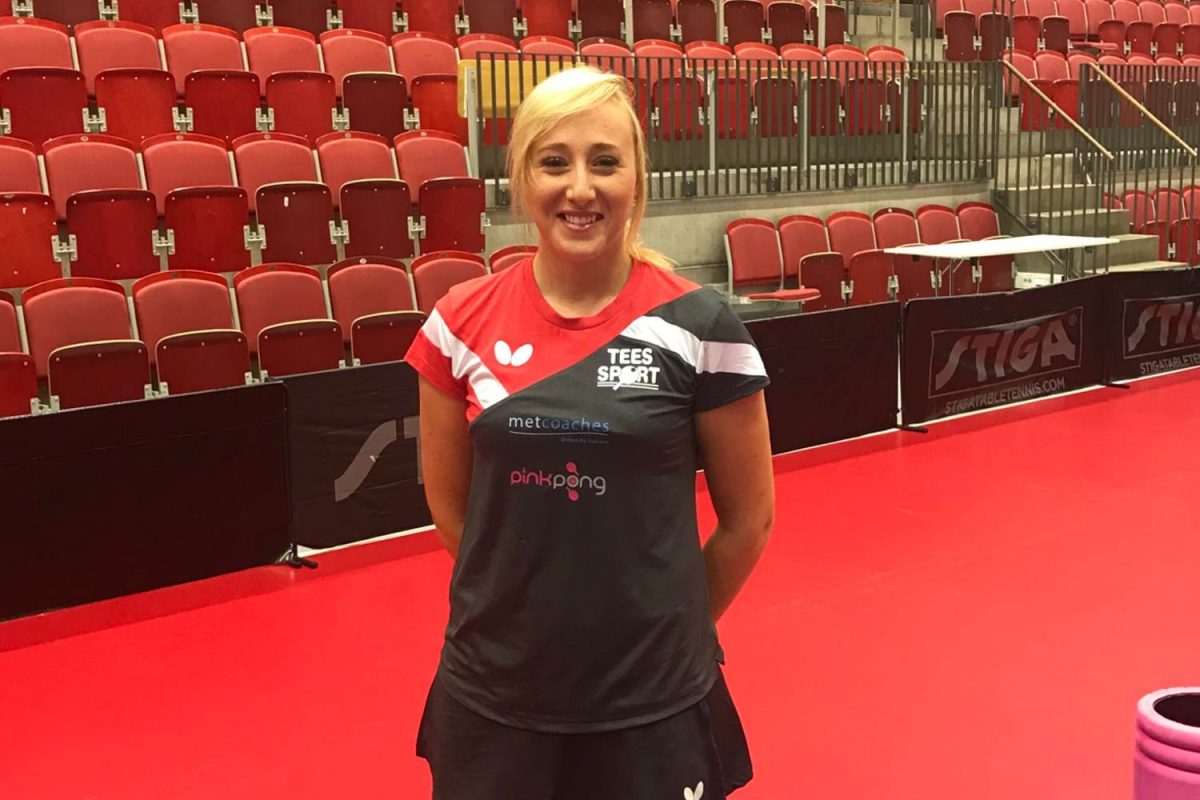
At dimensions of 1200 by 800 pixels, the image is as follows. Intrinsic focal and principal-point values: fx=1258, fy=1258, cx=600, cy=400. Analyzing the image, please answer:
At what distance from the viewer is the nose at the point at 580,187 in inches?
59.1

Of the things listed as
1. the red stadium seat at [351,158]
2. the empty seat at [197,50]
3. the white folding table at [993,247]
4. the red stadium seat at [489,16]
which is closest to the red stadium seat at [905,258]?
the white folding table at [993,247]

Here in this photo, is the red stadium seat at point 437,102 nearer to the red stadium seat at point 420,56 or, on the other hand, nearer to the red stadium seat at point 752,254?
the red stadium seat at point 420,56

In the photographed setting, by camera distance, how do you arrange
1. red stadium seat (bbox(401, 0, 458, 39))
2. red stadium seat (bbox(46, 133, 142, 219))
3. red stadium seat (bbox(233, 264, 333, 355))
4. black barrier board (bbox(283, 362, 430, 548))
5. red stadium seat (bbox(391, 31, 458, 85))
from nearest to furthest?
black barrier board (bbox(283, 362, 430, 548)), red stadium seat (bbox(233, 264, 333, 355)), red stadium seat (bbox(46, 133, 142, 219)), red stadium seat (bbox(391, 31, 458, 85)), red stadium seat (bbox(401, 0, 458, 39))

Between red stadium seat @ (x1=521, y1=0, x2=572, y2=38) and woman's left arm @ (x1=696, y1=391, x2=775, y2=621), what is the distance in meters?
8.97

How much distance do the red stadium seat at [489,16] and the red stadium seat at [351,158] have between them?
7.85 ft

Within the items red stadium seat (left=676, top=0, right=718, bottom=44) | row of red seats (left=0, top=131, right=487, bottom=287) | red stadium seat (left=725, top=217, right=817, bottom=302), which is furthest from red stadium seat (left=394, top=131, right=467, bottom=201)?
red stadium seat (left=676, top=0, right=718, bottom=44)

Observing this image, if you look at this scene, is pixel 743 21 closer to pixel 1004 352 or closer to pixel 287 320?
pixel 1004 352

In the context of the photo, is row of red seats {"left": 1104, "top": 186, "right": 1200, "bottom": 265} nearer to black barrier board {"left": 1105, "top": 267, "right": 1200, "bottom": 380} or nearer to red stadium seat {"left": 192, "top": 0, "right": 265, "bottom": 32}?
black barrier board {"left": 1105, "top": 267, "right": 1200, "bottom": 380}

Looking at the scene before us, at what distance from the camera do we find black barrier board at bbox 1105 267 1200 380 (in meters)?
8.55

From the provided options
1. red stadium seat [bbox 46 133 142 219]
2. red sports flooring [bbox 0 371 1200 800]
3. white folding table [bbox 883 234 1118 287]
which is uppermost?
red stadium seat [bbox 46 133 142 219]

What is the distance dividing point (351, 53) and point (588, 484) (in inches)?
304

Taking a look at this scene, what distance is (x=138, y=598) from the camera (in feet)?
15.9

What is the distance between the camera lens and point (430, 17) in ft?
31.7

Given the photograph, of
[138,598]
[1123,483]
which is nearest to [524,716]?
[138,598]
